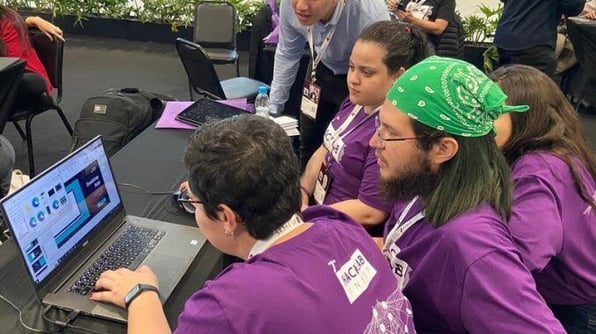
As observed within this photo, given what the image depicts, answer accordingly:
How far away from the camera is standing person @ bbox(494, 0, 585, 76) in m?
3.11

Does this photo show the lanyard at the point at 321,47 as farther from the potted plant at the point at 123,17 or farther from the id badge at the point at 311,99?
the potted plant at the point at 123,17

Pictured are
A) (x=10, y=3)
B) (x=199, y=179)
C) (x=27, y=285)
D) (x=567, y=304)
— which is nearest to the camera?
(x=199, y=179)

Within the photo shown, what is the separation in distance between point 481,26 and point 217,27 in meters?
2.38

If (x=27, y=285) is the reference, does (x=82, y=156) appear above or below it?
above

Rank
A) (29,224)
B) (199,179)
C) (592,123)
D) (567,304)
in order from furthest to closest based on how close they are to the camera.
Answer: (592,123) < (567,304) < (29,224) < (199,179)

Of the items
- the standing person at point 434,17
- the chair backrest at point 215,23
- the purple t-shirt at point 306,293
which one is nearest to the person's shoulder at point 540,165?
the purple t-shirt at point 306,293

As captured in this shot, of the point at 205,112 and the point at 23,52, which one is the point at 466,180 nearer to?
the point at 205,112

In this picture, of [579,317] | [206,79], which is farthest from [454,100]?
[206,79]

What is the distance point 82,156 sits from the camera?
51.6 inches

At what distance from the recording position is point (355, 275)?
36.5 inches

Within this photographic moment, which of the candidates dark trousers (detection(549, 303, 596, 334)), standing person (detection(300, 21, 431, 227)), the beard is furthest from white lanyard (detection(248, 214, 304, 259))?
dark trousers (detection(549, 303, 596, 334))

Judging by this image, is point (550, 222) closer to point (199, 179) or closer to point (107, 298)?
point (199, 179)

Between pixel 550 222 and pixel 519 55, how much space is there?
2407 millimetres

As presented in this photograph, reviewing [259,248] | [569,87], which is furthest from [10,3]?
[259,248]
